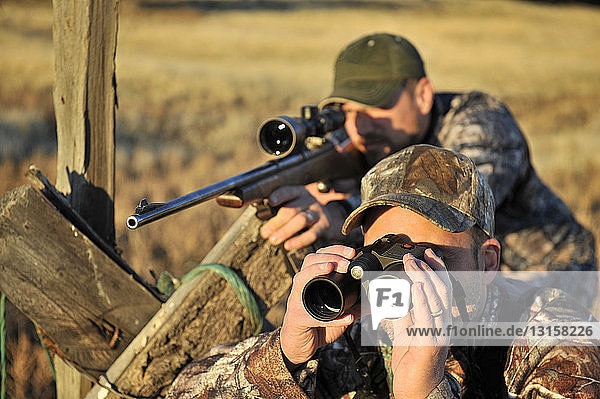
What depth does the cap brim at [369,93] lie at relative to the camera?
4500 millimetres

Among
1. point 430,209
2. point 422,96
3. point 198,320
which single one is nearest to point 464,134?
point 422,96

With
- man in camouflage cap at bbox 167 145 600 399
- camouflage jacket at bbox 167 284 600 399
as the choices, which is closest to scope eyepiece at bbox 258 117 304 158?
man in camouflage cap at bbox 167 145 600 399

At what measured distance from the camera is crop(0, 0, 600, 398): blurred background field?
30.8 ft

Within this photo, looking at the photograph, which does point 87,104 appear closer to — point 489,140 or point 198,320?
point 198,320

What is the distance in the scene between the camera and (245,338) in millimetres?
3010

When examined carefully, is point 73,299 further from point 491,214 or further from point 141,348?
point 491,214

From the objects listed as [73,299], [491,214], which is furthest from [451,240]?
[73,299]

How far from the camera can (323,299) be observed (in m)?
2.24

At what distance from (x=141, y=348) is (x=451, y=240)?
1446 mm

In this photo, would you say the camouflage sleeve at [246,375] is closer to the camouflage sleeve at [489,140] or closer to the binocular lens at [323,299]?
the binocular lens at [323,299]

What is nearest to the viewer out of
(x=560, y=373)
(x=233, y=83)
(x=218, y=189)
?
(x=560, y=373)

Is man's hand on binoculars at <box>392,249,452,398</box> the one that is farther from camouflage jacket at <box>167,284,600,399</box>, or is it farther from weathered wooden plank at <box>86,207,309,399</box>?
weathered wooden plank at <box>86,207,309,399</box>

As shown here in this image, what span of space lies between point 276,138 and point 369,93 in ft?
4.24

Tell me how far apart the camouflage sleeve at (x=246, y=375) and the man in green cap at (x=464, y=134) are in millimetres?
2053
